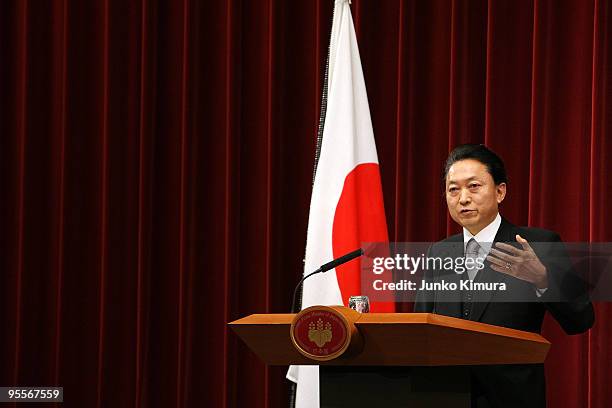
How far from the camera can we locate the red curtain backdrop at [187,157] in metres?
3.62

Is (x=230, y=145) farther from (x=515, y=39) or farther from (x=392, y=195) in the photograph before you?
(x=515, y=39)

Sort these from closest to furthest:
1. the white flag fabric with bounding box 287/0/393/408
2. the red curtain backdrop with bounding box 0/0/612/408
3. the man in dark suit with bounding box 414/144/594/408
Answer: the man in dark suit with bounding box 414/144/594/408 < the white flag fabric with bounding box 287/0/393/408 < the red curtain backdrop with bounding box 0/0/612/408

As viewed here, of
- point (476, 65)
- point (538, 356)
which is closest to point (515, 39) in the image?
point (476, 65)

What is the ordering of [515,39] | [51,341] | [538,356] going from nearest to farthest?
[538,356], [515,39], [51,341]

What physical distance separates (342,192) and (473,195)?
3.53 feet

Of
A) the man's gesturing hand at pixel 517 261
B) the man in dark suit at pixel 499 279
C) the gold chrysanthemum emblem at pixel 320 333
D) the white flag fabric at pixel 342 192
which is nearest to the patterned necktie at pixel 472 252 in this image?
the man in dark suit at pixel 499 279

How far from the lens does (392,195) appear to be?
3.66 meters

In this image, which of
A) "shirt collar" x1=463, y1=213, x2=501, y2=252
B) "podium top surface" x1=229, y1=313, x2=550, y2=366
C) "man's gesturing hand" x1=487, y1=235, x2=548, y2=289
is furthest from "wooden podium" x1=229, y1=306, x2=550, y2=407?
"shirt collar" x1=463, y1=213, x2=501, y2=252

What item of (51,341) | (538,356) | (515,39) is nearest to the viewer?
(538,356)

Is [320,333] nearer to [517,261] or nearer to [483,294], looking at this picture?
[517,261]

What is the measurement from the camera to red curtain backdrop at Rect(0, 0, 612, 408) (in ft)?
11.9

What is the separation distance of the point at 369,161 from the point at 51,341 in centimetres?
171

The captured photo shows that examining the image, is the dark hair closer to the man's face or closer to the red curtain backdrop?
the man's face

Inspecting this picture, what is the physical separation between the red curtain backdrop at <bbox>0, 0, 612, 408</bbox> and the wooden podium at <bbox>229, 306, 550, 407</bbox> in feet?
6.37
